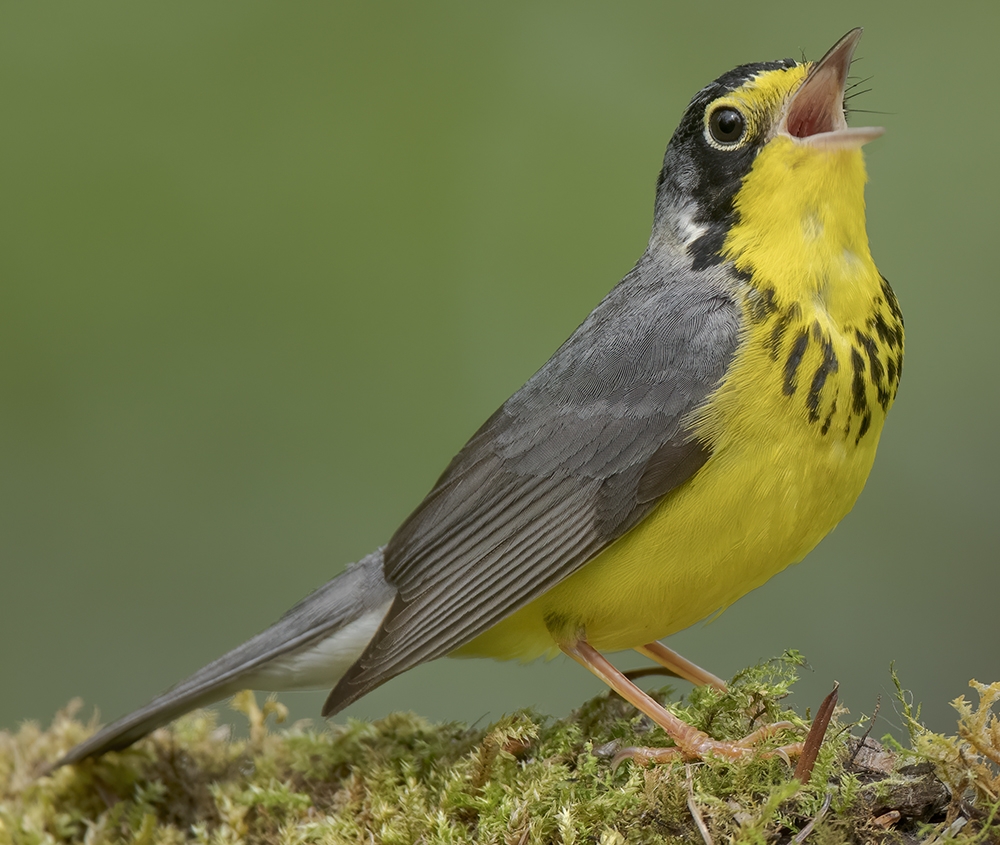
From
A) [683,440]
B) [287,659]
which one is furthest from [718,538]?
[287,659]

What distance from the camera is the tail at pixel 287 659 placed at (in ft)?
13.7

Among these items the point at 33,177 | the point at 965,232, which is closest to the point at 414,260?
the point at 33,177

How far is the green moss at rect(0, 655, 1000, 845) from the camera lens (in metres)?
2.70

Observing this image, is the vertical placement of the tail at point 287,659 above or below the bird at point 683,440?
below

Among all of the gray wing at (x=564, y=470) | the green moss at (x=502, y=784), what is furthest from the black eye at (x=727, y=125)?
the green moss at (x=502, y=784)

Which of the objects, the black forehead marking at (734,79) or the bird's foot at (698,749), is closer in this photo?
the bird's foot at (698,749)

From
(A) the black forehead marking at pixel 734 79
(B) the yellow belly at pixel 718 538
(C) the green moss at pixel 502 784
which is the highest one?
(A) the black forehead marking at pixel 734 79

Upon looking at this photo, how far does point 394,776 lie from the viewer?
3697 millimetres

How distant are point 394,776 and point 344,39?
6.66 meters

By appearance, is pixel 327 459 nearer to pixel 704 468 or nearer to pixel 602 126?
pixel 602 126

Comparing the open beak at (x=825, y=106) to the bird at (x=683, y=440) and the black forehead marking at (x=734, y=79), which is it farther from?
the black forehead marking at (x=734, y=79)

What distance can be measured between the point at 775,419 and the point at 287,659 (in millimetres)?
2277

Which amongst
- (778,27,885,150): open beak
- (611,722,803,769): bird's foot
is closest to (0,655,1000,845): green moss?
(611,722,803,769): bird's foot

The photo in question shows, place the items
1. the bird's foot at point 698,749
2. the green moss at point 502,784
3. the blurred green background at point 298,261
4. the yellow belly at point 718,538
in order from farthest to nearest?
1. the blurred green background at point 298,261
2. the yellow belly at point 718,538
3. the bird's foot at point 698,749
4. the green moss at point 502,784
